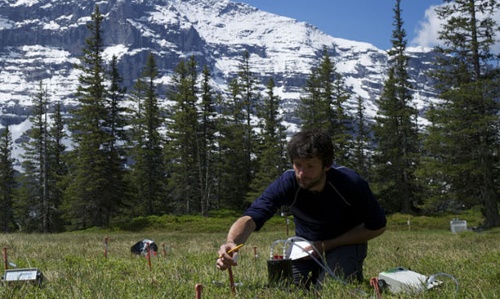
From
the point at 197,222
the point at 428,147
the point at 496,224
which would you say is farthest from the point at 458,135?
the point at 197,222

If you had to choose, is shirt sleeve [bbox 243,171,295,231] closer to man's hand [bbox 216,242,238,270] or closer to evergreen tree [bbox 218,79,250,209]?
man's hand [bbox 216,242,238,270]

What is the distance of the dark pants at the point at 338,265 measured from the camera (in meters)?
4.96

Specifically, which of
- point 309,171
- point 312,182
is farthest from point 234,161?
point 309,171

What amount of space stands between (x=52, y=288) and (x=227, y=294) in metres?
1.70

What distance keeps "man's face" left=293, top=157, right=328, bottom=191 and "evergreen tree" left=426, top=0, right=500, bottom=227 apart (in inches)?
971

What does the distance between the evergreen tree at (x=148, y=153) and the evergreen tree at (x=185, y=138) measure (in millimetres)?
1667

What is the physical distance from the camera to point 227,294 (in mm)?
4289

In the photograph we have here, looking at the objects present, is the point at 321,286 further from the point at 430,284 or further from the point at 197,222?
the point at 197,222

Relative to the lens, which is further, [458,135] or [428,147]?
[428,147]

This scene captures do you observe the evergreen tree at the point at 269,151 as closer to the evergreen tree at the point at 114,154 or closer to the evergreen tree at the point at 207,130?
the evergreen tree at the point at 207,130

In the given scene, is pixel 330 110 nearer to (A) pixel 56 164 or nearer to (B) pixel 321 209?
(A) pixel 56 164

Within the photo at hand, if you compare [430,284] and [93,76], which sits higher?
[93,76]

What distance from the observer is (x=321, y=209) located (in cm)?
489

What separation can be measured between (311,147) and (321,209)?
2.98 ft
